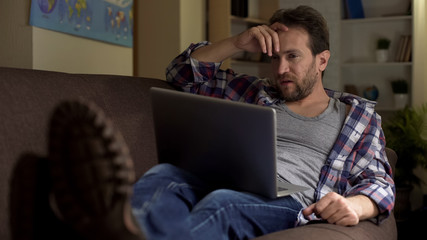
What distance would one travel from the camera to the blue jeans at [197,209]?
114 cm

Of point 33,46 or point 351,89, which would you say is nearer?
point 33,46

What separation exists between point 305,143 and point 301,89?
20 cm

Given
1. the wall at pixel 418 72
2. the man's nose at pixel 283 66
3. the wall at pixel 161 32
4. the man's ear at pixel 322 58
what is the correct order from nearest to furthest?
the man's nose at pixel 283 66 < the man's ear at pixel 322 58 < the wall at pixel 161 32 < the wall at pixel 418 72

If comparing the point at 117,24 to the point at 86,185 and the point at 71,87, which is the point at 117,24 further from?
the point at 86,185

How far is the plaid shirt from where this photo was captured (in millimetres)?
1691

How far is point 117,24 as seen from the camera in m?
3.21

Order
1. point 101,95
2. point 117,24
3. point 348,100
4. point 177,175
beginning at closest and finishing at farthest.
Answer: point 177,175 → point 101,95 → point 348,100 → point 117,24

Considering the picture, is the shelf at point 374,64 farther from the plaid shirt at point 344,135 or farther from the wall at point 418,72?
the plaid shirt at point 344,135

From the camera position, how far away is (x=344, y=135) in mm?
1865

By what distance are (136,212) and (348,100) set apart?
1124 millimetres

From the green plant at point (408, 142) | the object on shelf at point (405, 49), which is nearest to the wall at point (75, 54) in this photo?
the green plant at point (408, 142)

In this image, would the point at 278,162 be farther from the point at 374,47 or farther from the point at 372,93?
the point at 374,47

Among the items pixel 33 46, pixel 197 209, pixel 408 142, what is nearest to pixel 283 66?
pixel 197 209

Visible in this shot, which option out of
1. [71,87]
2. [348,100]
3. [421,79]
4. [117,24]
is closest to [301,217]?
[348,100]
